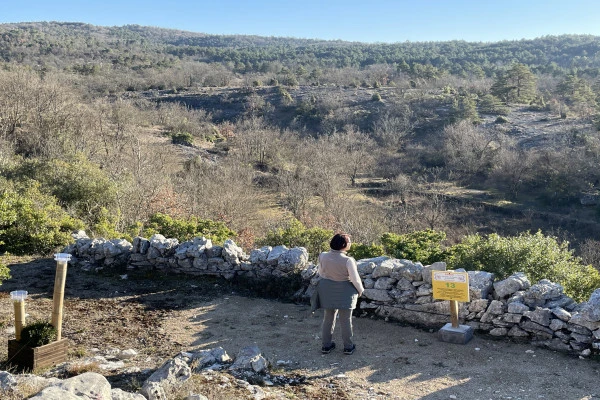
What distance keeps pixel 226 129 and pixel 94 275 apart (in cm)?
4181

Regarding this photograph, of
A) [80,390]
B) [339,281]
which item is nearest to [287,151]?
[339,281]

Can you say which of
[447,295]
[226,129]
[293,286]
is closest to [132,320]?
[293,286]

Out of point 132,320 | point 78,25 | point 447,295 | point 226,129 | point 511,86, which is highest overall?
point 78,25

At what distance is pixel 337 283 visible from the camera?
21.8 feet

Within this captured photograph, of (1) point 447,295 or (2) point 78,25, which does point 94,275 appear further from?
(2) point 78,25

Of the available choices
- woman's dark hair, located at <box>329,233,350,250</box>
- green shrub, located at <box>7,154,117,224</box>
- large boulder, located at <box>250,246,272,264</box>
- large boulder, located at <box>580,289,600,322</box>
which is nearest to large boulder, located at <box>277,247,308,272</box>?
large boulder, located at <box>250,246,272,264</box>

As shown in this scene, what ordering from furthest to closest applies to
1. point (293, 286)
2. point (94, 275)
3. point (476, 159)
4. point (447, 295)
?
1. point (476, 159)
2. point (94, 275)
3. point (293, 286)
4. point (447, 295)

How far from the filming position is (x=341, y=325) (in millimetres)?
6773

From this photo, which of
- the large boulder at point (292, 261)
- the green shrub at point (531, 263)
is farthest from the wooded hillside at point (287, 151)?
the green shrub at point (531, 263)

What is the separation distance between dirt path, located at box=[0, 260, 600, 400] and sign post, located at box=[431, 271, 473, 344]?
0.47 ft

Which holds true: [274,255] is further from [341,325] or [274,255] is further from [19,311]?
[19,311]

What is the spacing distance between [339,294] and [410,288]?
70.8 inches

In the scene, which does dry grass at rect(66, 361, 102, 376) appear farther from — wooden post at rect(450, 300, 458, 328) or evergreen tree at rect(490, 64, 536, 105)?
evergreen tree at rect(490, 64, 536, 105)

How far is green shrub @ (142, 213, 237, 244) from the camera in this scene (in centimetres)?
1266
